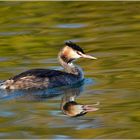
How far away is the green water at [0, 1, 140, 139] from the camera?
1134 cm

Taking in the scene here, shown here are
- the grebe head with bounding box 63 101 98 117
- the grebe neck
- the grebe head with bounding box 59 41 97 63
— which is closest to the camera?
the grebe head with bounding box 63 101 98 117

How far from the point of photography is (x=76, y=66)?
14.8 m

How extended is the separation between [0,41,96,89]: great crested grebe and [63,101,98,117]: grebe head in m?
1.12

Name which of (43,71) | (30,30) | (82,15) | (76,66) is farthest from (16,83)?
Answer: (82,15)

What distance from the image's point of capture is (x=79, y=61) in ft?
52.6

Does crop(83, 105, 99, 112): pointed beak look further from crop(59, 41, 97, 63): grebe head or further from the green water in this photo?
crop(59, 41, 97, 63): grebe head

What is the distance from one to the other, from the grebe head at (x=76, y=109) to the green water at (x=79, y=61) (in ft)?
0.44

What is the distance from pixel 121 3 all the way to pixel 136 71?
743cm

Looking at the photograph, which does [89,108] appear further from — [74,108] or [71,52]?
[71,52]

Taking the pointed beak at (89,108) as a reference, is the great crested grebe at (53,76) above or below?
above

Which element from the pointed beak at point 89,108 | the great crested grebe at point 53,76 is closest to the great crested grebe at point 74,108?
the pointed beak at point 89,108

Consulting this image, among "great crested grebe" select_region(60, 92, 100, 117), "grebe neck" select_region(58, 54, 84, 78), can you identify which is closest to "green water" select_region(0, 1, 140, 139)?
"great crested grebe" select_region(60, 92, 100, 117)

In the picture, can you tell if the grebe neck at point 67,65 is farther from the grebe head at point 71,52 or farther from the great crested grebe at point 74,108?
the great crested grebe at point 74,108

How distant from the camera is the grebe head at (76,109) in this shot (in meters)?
12.1
